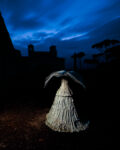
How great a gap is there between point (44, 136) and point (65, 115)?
854 mm

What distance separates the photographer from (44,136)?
2.85 meters

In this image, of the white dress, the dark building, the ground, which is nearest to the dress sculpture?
the white dress

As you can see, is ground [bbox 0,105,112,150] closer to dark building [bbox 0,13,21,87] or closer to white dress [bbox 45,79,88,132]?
white dress [bbox 45,79,88,132]

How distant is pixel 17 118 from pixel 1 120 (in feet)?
1.87

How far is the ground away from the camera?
8.16 feet

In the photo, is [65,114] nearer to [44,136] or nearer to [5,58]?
[44,136]

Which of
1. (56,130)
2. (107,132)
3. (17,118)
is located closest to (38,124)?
(56,130)

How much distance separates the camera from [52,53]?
23781 millimetres

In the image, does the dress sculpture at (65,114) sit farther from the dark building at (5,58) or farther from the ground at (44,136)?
the dark building at (5,58)

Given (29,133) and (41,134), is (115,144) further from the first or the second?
(29,133)

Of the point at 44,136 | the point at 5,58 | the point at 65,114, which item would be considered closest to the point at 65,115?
the point at 65,114

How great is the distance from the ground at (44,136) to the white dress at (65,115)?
164 mm

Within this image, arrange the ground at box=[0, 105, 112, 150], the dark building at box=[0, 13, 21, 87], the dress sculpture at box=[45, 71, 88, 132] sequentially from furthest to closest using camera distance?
the dark building at box=[0, 13, 21, 87] → the dress sculpture at box=[45, 71, 88, 132] → the ground at box=[0, 105, 112, 150]

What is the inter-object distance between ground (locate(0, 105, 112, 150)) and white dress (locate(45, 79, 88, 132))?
0.54ft
